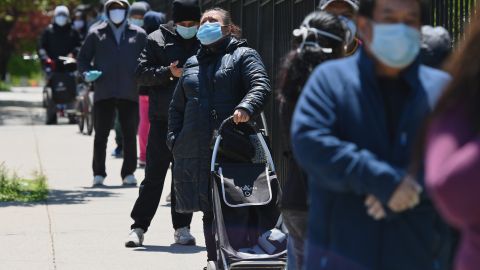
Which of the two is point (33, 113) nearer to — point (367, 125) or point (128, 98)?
point (128, 98)

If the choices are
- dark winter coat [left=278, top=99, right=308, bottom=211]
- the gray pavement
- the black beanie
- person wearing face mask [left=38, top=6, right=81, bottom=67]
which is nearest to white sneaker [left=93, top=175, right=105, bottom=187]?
the gray pavement

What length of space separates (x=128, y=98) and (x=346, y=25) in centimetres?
749

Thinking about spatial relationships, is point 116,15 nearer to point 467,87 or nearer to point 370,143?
point 370,143

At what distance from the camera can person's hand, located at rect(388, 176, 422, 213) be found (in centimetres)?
354

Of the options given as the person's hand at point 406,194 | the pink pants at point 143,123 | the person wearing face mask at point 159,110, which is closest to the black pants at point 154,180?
the person wearing face mask at point 159,110

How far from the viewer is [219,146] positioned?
22.8 feet

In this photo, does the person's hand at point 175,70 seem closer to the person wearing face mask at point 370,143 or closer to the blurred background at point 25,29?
the person wearing face mask at point 370,143

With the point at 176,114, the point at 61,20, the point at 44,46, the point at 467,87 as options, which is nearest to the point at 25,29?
the point at 44,46

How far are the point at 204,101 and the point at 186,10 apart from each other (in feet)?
4.36

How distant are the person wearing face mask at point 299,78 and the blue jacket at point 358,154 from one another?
0.90m

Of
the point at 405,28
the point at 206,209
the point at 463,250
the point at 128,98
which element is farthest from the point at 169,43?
the point at 463,250

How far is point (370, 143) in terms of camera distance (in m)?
3.70

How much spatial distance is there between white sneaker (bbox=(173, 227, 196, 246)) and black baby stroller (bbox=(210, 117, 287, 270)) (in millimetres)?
1927

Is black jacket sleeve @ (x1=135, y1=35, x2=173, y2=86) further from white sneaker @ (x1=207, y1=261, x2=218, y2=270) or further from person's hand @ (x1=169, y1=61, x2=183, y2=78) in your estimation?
white sneaker @ (x1=207, y1=261, x2=218, y2=270)
